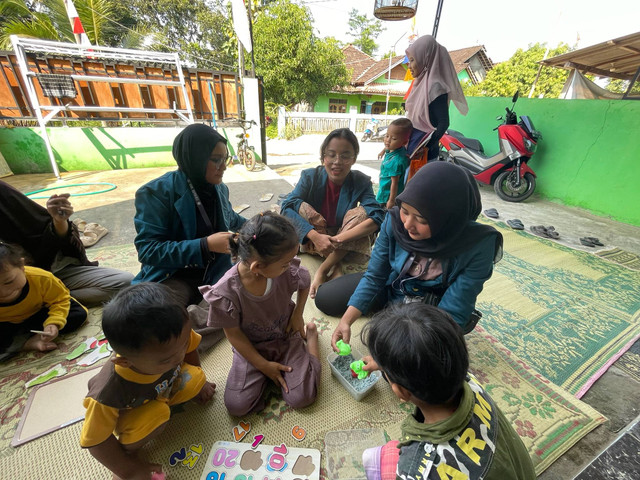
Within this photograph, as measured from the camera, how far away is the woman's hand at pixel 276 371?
53.7 inches

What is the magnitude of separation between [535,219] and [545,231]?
66cm

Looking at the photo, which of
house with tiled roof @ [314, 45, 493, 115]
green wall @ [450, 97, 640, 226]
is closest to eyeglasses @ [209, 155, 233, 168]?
green wall @ [450, 97, 640, 226]

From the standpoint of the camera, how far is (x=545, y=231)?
11.3ft

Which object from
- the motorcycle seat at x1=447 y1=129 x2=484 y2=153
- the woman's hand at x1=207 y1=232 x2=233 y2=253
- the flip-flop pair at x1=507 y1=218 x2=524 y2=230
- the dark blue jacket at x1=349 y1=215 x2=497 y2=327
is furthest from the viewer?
the motorcycle seat at x1=447 y1=129 x2=484 y2=153

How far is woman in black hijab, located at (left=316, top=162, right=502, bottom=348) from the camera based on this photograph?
1.26 metres

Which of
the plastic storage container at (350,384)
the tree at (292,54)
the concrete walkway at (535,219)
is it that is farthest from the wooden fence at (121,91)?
the tree at (292,54)

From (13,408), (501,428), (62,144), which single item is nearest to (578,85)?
(501,428)

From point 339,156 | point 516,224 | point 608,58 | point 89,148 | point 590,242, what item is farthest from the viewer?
point 89,148

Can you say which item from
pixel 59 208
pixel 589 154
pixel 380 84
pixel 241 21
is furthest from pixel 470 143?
pixel 380 84

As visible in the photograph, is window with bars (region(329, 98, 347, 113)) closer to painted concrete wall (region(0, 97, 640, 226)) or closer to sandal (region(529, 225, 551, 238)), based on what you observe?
painted concrete wall (region(0, 97, 640, 226))

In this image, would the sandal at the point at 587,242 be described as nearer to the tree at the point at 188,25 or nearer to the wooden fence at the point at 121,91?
the wooden fence at the point at 121,91

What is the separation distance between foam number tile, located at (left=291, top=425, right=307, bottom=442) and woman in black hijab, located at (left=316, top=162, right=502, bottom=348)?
0.44 metres

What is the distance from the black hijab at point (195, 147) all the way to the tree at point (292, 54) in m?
12.2

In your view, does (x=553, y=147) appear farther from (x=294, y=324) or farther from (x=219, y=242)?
(x=219, y=242)
